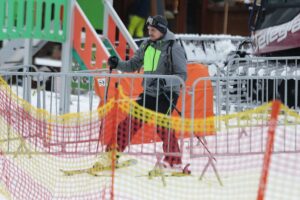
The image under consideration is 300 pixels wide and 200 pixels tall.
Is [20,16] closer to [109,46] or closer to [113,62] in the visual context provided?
[109,46]

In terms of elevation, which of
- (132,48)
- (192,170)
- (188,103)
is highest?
(132,48)

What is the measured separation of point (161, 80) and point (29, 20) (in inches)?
154

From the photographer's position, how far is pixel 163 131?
8.26 m

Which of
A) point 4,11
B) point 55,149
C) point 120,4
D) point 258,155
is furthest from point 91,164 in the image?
point 120,4

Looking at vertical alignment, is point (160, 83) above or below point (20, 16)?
below

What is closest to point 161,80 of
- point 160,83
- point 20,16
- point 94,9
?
point 160,83

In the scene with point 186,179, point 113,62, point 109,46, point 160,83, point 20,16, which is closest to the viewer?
point 186,179

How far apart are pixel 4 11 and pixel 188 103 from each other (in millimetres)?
3187

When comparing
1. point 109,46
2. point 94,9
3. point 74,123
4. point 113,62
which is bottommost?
point 74,123

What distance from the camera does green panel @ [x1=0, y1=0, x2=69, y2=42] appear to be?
→ 11422mm

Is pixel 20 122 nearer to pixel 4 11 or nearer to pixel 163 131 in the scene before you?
pixel 163 131

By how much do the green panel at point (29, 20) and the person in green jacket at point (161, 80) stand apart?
352 centimetres

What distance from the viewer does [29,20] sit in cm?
1169

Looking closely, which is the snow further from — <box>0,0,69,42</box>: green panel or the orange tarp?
<box>0,0,69,42</box>: green panel
